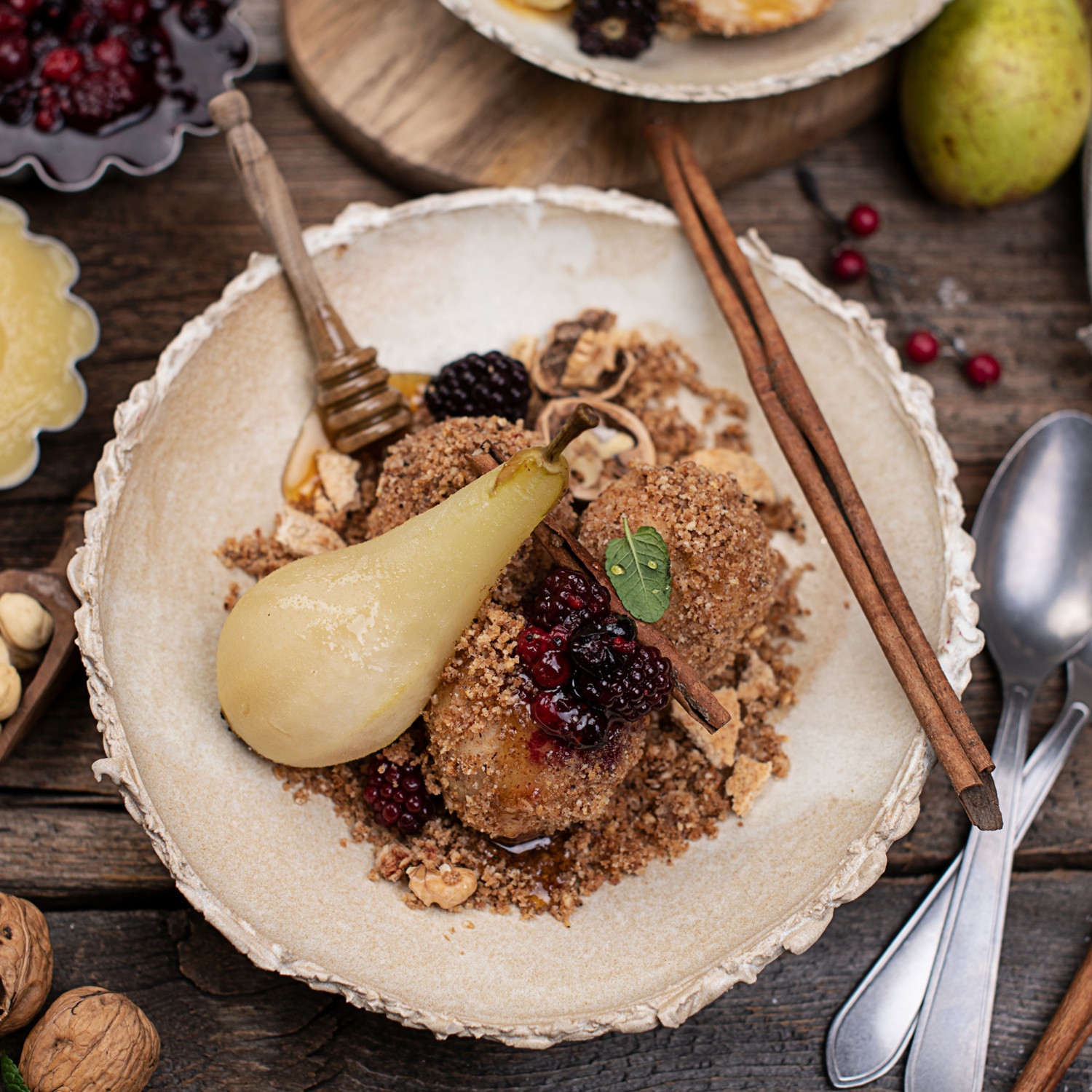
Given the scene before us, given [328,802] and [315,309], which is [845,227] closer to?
[315,309]

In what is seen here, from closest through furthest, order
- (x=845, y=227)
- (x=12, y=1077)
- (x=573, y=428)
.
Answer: (x=573, y=428), (x=12, y=1077), (x=845, y=227)

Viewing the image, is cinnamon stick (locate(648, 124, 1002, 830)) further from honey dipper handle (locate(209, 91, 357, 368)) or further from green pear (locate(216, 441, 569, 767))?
honey dipper handle (locate(209, 91, 357, 368))

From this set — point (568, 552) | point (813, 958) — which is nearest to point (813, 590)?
point (568, 552)

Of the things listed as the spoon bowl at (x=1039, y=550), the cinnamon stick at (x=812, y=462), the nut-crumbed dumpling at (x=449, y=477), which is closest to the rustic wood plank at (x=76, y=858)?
the nut-crumbed dumpling at (x=449, y=477)

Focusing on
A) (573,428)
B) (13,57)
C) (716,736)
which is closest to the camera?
(573,428)

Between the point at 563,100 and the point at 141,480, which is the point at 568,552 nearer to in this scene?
the point at 141,480

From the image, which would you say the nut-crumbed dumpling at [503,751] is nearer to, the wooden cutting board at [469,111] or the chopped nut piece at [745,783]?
the chopped nut piece at [745,783]

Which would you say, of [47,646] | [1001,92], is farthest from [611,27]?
[47,646]
